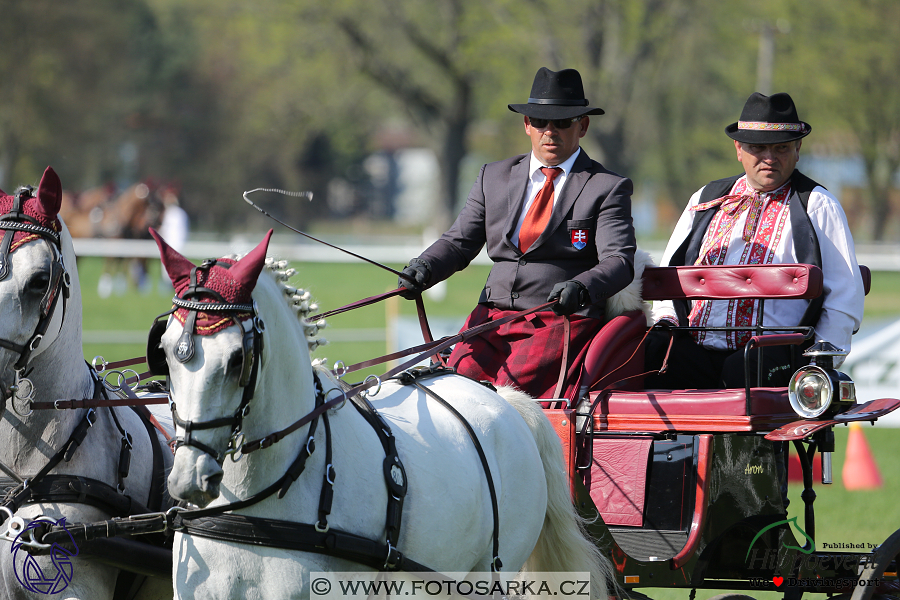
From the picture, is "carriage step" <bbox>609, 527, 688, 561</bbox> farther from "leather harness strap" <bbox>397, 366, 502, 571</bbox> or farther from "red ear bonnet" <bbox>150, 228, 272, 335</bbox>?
"red ear bonnet" <bbox>150, 228, 272, 335</bbox>

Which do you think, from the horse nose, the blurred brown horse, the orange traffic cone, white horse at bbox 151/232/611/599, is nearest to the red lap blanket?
white horse at bbox 151/232/611/599

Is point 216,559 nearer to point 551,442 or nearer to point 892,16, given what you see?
point 551,442

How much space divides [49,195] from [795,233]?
3.04 m

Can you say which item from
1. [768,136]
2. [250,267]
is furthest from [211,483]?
[768,136]

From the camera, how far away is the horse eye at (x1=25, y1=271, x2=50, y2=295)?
9.89ft

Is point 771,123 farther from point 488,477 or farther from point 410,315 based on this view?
point 410,315

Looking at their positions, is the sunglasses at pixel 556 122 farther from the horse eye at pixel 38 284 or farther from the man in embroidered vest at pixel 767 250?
the horse eye at pixel 38 284

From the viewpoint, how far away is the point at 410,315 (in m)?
15.7

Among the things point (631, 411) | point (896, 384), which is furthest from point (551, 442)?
point (896, 384)

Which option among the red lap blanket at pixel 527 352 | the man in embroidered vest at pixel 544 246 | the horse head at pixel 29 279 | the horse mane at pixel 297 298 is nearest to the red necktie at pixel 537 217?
the man in embroidered vest at pixel 544 246

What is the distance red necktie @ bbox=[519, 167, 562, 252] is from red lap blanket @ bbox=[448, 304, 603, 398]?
1.01 feet

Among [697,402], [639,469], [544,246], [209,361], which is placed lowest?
[639,469]

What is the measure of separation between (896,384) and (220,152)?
1619 inches

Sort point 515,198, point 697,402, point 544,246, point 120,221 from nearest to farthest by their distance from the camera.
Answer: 1. point 697,402
2. point 544,246
3. point 515,198
4. point 120,221
